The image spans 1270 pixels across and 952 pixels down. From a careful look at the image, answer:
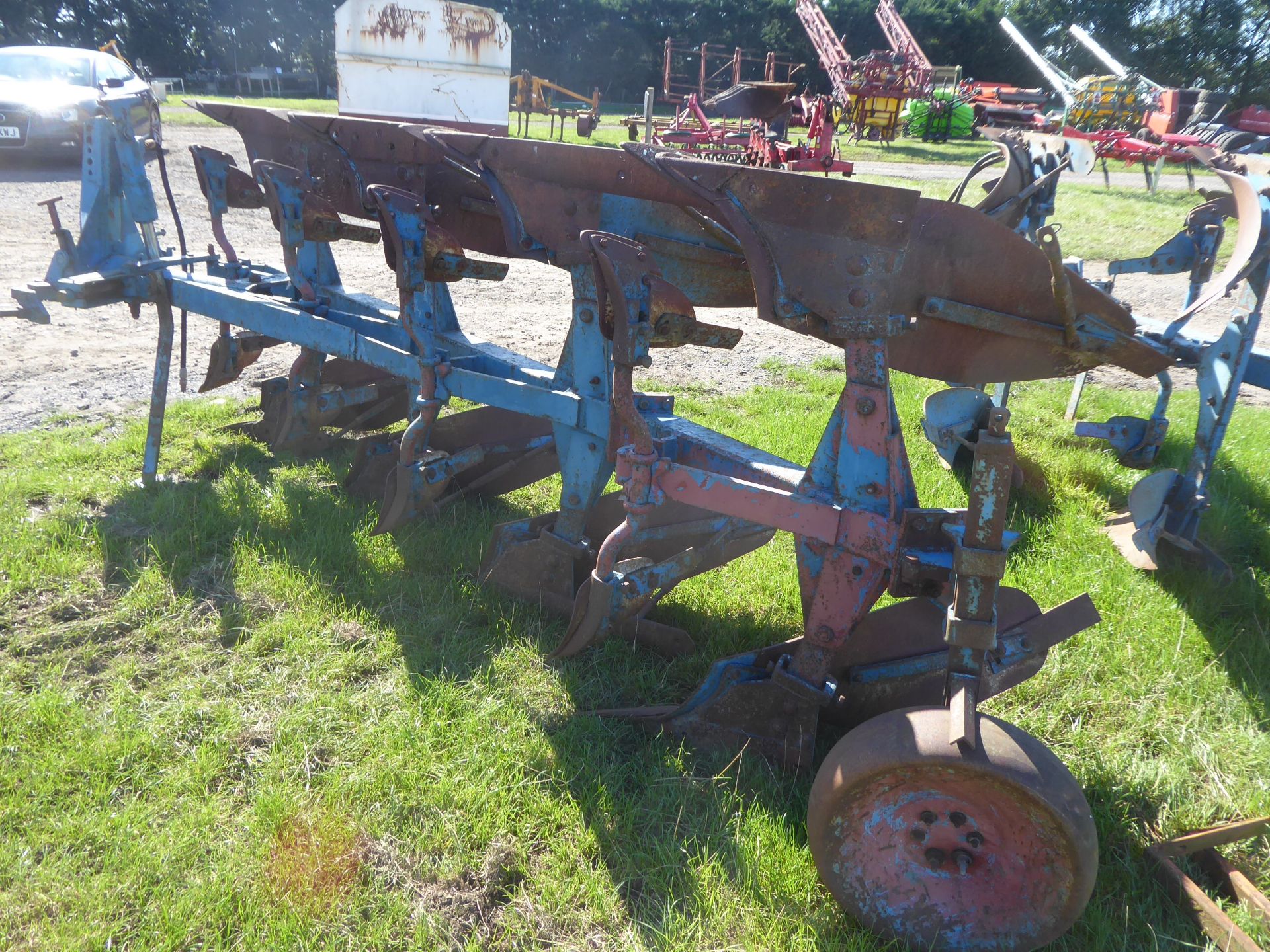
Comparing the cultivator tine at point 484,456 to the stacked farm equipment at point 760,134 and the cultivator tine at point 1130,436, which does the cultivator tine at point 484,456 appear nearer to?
the cultivator tine at point 1130,436

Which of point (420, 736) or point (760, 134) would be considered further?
point (760, 134)

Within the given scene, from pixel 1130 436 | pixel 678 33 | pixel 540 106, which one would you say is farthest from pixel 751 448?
pixel 678 33

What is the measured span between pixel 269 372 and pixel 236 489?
74.1 inches

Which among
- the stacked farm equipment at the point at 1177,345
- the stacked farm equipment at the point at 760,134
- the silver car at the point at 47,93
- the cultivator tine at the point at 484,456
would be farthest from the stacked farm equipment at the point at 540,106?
the cultivator tine at the point at 484,456

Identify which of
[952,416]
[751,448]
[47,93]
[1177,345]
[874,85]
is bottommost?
[952,416]

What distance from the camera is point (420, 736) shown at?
8.90 ft

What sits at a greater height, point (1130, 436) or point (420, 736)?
point (1130, 436)

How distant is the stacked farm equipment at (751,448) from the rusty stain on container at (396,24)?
8.59 meters

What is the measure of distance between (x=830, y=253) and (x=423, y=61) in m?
11.6

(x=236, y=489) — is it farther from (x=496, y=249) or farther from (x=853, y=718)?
(x=853, y=718)

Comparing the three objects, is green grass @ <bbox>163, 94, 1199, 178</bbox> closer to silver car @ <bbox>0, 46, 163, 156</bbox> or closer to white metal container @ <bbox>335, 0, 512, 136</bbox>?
white metal container @ <bbox>335, 0, 512, 136</bbox>

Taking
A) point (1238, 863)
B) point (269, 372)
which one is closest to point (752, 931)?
point (1238, 863)

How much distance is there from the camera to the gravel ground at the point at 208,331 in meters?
5.30

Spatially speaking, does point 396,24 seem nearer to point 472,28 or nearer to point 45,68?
point 472,28
